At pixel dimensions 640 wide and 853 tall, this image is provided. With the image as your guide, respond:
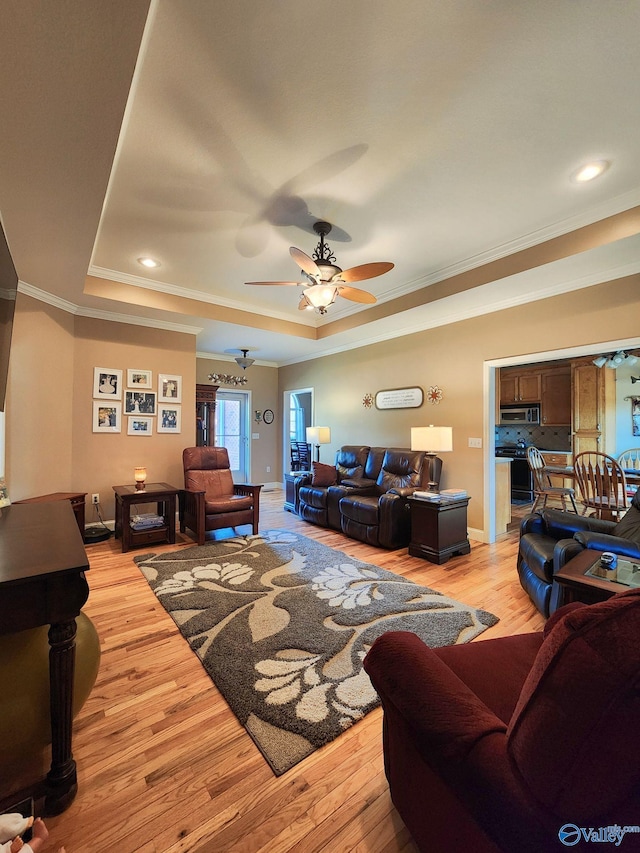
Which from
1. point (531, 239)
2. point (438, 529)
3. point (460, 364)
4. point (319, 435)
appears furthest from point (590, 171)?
point (319, 435)

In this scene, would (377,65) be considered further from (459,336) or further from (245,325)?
(245,325)

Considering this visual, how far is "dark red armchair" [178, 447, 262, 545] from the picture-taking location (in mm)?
4090

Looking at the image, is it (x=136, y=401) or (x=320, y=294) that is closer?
(x=320, y=294)

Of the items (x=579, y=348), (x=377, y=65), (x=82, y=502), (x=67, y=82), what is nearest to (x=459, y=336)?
(x=579, y=348)

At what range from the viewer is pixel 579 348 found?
3.50 m

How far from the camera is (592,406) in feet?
20.3

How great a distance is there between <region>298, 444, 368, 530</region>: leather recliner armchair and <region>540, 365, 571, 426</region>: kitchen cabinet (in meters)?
4.13

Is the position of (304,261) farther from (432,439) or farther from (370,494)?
(370,494)

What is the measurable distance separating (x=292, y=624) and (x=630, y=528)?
236 centimetres

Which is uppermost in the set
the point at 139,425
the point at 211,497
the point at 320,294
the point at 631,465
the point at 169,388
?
the point at 320,294

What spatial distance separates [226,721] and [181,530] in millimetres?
3317

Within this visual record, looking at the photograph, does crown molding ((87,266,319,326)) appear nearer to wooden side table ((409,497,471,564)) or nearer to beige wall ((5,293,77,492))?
beige wall ((5,293,77,492))

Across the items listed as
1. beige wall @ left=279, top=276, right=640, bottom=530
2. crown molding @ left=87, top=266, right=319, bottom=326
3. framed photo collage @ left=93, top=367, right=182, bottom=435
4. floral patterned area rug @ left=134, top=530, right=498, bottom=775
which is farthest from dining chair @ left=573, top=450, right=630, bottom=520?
framed photo collage @ left=93, top=367, right=182, bottom=435

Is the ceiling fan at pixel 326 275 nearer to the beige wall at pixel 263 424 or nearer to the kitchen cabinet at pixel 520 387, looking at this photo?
the beige wall at pixel 263 424
